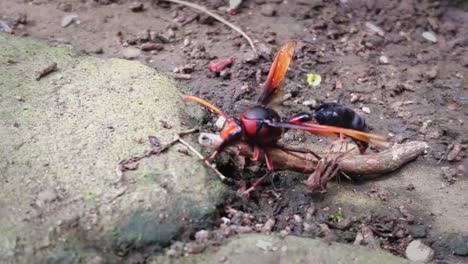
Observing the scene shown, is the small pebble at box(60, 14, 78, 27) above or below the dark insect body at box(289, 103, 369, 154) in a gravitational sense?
below

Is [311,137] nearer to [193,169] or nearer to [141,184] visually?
[193,169]

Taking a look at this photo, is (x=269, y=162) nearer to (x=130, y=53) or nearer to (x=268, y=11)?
(x=130, y=53)

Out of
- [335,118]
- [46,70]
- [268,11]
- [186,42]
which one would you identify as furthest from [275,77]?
[268,11]

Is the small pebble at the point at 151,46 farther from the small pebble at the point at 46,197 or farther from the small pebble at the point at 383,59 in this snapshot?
the small pebble at the point at 46,197

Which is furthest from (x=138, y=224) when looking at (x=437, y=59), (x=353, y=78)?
(x=437, y=59)

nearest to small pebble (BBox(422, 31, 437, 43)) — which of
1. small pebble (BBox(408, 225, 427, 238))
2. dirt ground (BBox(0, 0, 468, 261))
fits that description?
dirt ground (BBox(0, 0, 468, 261))

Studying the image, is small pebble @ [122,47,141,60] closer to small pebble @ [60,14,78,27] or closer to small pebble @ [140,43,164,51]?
small pebble @ [140,43,164,51]
